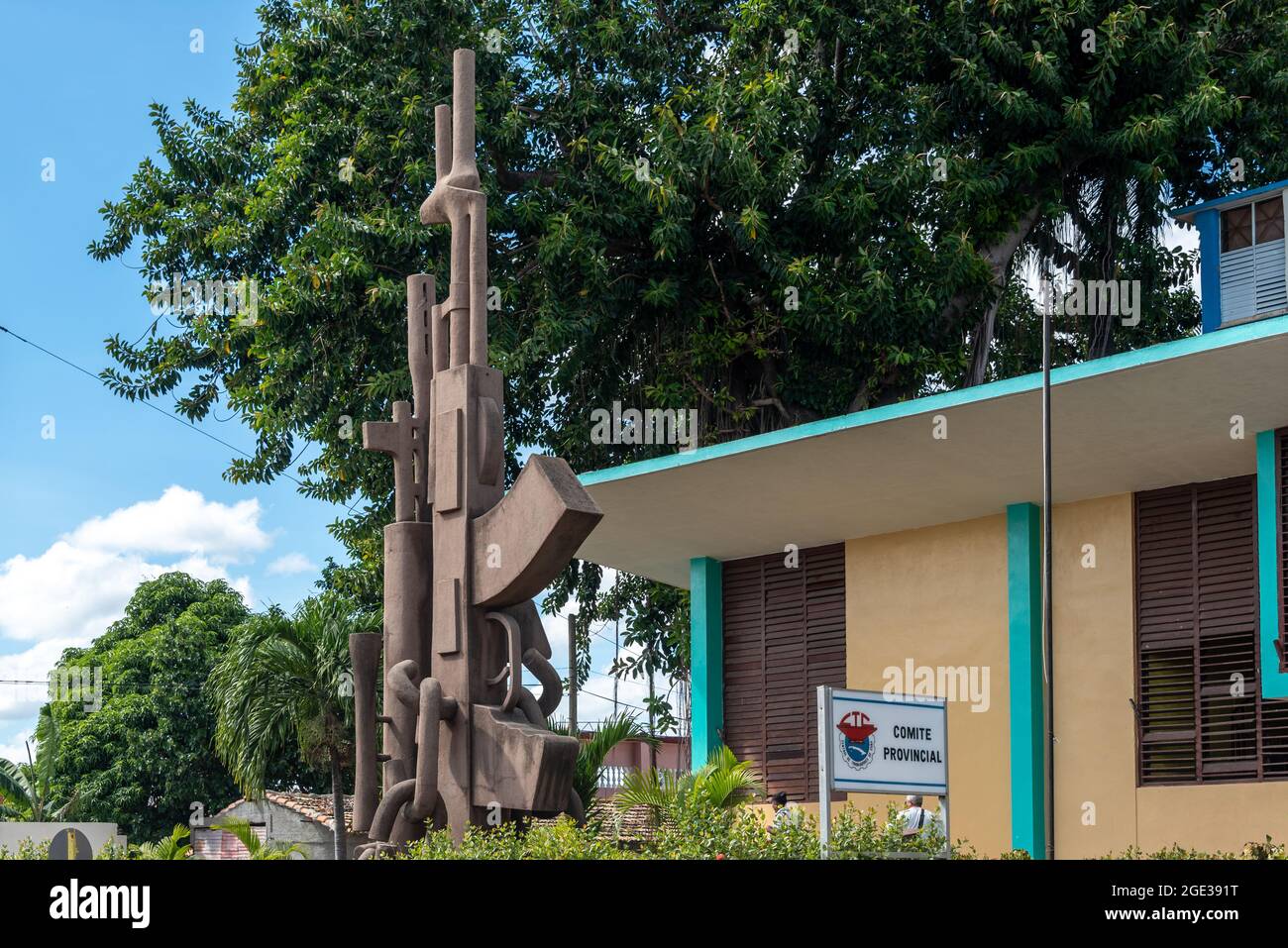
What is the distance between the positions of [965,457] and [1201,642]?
9.26 ft

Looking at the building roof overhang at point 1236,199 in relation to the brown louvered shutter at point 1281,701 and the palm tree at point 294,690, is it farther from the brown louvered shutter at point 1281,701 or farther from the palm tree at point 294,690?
the palm tree at point 294,690

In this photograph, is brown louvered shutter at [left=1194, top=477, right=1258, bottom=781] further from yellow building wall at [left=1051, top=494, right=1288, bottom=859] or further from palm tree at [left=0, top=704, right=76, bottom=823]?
palm tree at [left=0, top=704, right=76, bottom=823]

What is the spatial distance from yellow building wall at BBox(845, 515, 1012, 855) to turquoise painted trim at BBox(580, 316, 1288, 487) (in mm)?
3000

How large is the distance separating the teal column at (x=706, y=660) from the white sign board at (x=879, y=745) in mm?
8909

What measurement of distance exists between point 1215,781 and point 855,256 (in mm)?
7402

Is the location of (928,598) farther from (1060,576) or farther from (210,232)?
(210,232)

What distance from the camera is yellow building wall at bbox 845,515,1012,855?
1573cm

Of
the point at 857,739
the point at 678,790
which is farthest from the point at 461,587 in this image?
the point at 678,790

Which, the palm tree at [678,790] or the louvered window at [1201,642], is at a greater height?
the louvered window at [1201,642]

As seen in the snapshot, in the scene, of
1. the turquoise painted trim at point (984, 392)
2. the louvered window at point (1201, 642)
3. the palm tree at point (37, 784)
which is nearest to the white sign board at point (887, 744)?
the turquoise painted trim at point (984, 392)

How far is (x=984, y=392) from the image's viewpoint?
41.9 ft

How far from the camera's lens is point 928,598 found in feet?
54.3

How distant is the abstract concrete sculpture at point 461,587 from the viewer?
860 centimetres
